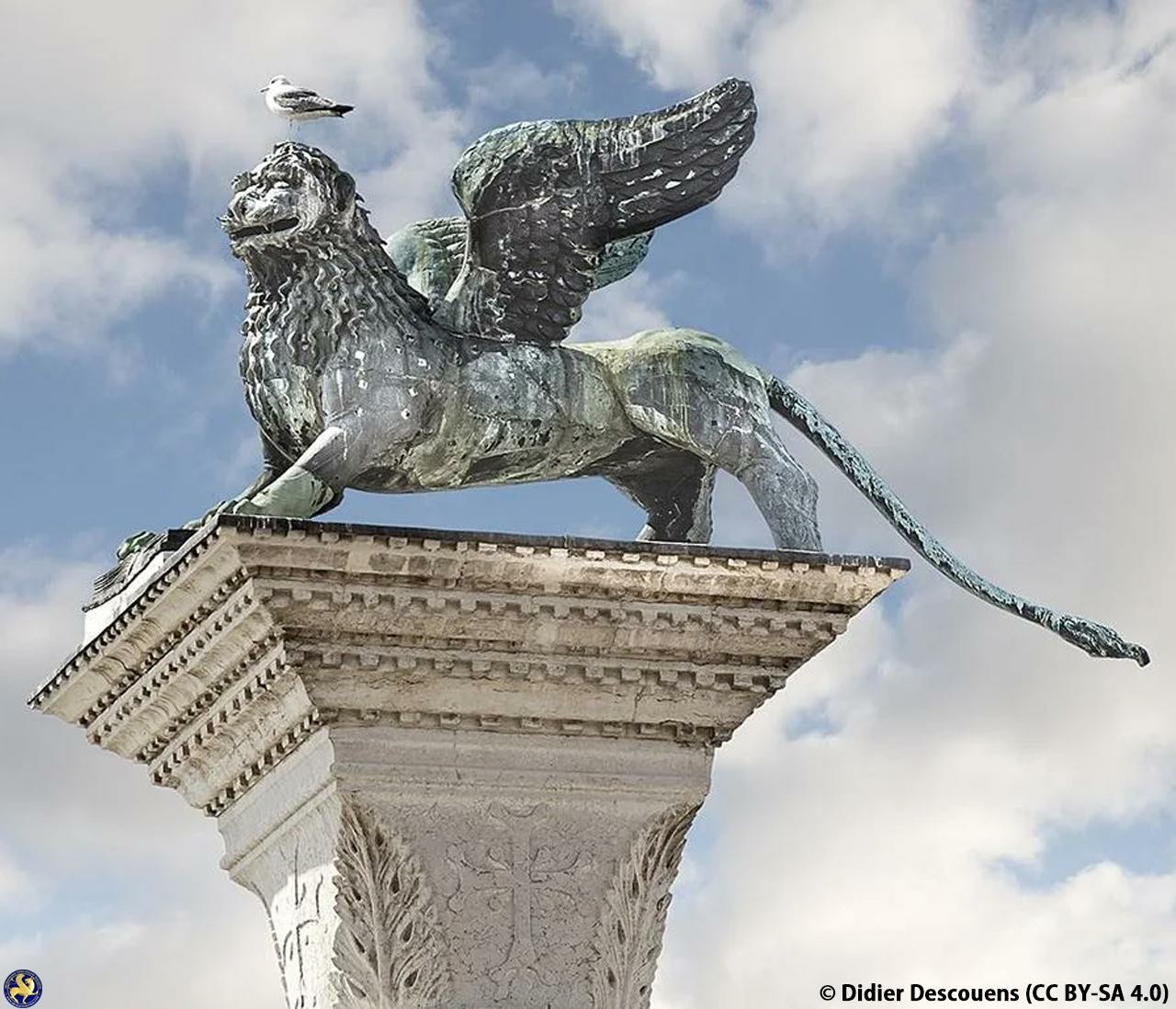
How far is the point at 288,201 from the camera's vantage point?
1023 centimetres

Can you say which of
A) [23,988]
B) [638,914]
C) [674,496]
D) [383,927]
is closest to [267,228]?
[674,496]

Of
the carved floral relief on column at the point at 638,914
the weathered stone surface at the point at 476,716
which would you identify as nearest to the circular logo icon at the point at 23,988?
the weathered stone surface at the point at 476,716

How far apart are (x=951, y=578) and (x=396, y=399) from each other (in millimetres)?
2474

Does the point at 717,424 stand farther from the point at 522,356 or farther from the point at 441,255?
the point at 441,255

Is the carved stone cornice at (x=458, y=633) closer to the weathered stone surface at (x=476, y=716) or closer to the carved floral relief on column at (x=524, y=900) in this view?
the weathered stone surface at (x=476, y=716)

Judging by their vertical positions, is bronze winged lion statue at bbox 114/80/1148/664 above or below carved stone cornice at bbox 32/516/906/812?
above

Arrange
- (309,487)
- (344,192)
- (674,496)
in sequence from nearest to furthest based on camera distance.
A: (309,487), (344,192), (674,496)

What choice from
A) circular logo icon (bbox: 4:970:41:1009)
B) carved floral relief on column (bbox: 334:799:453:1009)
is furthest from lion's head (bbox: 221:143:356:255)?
circular logo icon (bbox: 4:970:41:1009)

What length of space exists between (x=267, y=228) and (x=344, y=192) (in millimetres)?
354

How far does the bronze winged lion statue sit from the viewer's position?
1016 centimetres

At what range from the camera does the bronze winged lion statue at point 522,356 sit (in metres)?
10.2

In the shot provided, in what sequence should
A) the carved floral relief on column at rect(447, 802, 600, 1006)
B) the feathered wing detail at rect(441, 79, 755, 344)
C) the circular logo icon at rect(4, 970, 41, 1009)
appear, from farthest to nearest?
1. the circular logo icon at rect(4, 970, 41, 1009)
2. the feathered wing detail at rect(441, 79, 755, 344)
3. the carved floral relief on column at rect(447, 802, 600, 1006)

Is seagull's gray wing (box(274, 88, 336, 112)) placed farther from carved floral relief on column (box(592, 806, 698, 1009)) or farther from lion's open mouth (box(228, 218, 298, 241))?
carved floral relief on column (box(592, 806, 698, 1009))

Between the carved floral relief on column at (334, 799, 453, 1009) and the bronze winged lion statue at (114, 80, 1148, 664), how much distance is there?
1.32m
